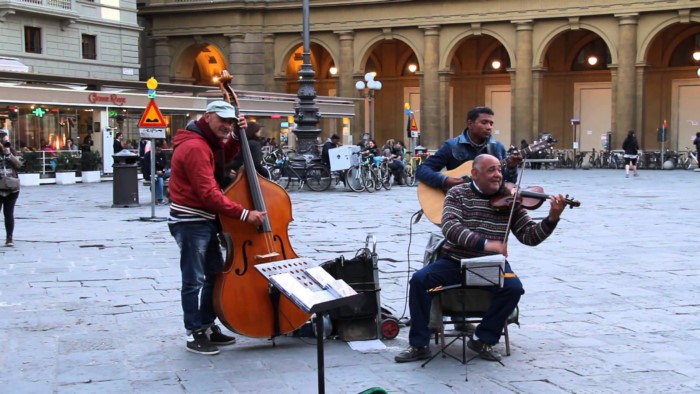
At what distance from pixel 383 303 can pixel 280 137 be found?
36.0m

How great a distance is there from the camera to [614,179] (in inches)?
1153

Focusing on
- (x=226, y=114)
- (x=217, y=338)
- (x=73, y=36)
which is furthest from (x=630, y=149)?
(x=226, y=114)

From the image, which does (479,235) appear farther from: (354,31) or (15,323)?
(354,31)

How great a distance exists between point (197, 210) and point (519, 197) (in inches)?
86.5

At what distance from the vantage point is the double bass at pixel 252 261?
20.0ft

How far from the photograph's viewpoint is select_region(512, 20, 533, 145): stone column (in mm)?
40125

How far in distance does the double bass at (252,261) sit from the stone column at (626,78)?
114 feet

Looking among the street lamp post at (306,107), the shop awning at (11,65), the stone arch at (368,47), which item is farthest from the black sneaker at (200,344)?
the stone arch at (368,47)

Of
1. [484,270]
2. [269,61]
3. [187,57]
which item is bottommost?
[484,270]

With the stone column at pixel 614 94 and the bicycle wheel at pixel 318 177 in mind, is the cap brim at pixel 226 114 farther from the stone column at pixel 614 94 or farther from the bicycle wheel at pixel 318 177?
the stone column at pixel 614 94

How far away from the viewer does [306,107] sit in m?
23.6

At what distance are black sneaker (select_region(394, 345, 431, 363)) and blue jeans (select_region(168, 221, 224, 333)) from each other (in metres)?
1.40

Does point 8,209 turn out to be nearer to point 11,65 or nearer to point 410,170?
point 410,170

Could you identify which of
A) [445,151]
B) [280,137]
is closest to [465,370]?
[445,151]
